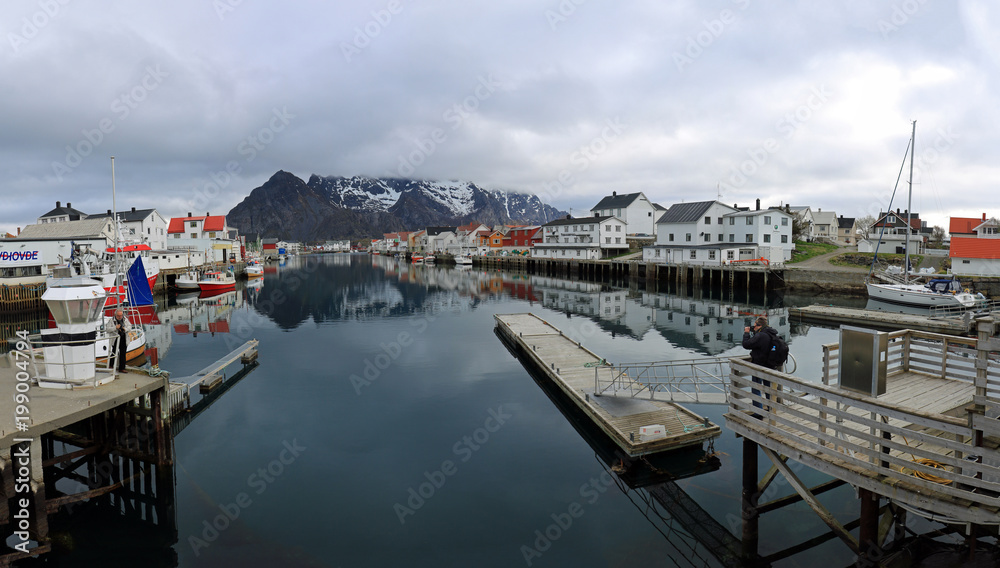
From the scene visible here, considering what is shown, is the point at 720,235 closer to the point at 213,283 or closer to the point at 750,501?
the point at 213,283

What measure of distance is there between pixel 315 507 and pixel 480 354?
655 inches

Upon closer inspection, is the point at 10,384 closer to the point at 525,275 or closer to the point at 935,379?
the point at 935,379

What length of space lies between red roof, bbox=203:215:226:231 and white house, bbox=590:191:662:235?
76.3 meters

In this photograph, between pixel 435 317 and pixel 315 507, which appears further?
pixel 435 317

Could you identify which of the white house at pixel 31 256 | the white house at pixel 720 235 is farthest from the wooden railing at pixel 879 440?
the white house at pixel 720 235

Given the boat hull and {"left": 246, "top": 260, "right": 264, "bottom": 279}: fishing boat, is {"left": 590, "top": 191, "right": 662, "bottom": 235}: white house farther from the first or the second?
{"left": 246, "top": 260, "right": 264, "bottom": 279}: fishing boat

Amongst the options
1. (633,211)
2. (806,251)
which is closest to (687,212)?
(806,251)

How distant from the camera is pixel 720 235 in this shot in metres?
72.7

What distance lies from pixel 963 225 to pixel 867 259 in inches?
951

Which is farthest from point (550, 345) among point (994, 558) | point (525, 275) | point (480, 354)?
point (525, 275)

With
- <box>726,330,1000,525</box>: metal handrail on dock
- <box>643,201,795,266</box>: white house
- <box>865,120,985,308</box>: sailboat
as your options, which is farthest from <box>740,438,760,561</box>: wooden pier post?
<box>643,201,795,266</box>: white house

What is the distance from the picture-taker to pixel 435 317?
140ft

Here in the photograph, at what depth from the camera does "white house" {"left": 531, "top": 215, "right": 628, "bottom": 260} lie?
294ft

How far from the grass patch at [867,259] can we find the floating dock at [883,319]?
94.7ft
